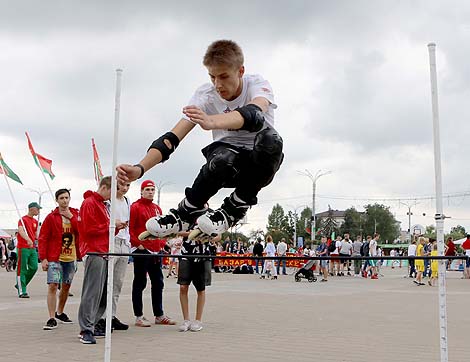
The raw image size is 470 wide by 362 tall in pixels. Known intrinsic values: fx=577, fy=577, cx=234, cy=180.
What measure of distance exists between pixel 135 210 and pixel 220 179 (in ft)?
14.2

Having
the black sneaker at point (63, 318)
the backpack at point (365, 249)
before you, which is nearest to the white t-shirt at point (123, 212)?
the black sneaker at point (63, 318)

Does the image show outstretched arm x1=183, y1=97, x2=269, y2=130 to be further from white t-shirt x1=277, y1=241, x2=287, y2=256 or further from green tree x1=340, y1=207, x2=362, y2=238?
green tree x1=340, y1=207, x2=362, y2=238

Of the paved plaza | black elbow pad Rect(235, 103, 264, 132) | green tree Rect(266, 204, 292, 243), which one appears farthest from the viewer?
green tree Rect(266, 204, 292, 243)

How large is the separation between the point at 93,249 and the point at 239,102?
3.99 metres

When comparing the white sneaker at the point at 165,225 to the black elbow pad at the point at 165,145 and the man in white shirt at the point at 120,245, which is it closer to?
the black elbow pad at the point at 165,145

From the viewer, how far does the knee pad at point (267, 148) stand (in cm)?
377

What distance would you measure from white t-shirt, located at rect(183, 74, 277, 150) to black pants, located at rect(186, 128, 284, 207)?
0.08m

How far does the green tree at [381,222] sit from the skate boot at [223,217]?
246 feet

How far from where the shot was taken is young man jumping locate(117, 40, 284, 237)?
12.4ft

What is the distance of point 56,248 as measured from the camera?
26.8 ft

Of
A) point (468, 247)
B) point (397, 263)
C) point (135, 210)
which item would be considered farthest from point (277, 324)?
point (397, 263)

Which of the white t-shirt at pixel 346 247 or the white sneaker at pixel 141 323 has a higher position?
the white t-shirt at pixel 346 247

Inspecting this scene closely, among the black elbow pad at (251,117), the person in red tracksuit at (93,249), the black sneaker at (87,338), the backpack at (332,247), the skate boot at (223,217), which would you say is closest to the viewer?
the black elbow pad at (251,117)

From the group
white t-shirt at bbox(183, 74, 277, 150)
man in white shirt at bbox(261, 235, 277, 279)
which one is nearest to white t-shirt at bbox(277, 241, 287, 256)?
man in white shirt at bbox(261, 235, 277, 279)
